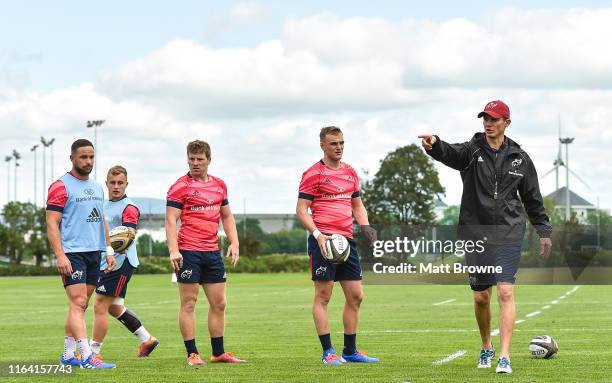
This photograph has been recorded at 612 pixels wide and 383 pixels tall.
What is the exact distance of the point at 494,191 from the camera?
1124cm

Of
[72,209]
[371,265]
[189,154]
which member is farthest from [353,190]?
[371,265]

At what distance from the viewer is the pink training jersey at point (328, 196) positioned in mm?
12211

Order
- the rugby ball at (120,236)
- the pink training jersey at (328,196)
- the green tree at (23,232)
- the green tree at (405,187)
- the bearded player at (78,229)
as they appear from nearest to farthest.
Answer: the bearded player at (78,229) < the pink training jersey at (328,196) < the rugby ball at (120,236) < the green tree at (23,232) < the green tree at (405,187)

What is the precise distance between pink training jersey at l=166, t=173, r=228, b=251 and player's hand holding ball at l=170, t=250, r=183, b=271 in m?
0.23

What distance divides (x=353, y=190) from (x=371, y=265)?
43.0 m

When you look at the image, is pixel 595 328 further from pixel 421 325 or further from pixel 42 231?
pixel 42 231

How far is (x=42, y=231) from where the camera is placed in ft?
344

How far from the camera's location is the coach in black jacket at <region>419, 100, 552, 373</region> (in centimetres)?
1116

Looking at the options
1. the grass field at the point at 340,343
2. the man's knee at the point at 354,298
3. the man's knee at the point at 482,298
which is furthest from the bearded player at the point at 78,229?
the man's knee at the point at 482,298

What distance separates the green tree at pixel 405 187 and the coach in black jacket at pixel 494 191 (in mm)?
97562

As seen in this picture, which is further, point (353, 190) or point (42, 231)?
point (42, 231)

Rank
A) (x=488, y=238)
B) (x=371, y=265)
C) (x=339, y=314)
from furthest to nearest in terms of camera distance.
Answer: (x=371, y=265) → (x=339, y=314) → (x=488, y=238)

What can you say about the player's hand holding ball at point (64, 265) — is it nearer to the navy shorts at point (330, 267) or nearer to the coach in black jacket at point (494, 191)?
the navy shorts at point (330, 267)

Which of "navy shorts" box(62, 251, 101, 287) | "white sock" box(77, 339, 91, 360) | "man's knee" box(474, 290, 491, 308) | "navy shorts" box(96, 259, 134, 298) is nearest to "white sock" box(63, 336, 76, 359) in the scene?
"white sock" box(77, 339, 91, 360)
